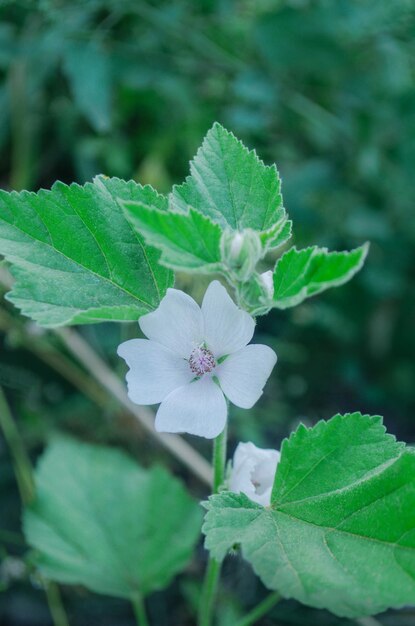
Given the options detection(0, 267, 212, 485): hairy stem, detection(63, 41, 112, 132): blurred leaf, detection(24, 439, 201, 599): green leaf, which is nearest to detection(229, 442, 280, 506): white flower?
detection(24, 439, 201, 599): green leaf

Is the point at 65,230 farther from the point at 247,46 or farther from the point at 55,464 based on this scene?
the point at 247,46

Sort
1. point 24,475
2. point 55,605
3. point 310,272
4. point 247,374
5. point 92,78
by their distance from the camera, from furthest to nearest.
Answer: point 92,78 → point 24,475 → point 55,605 → point 247,374 → point 310,272

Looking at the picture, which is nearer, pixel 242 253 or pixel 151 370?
pixel 242 253

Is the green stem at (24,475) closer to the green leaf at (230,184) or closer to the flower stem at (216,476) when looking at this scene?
the flower stem at (216,476)

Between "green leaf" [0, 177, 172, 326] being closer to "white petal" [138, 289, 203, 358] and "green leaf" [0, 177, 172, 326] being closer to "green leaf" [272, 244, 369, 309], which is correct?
"white petal" [138, 289, 203, 358]

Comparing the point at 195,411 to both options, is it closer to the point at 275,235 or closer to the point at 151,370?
the point at 151,370

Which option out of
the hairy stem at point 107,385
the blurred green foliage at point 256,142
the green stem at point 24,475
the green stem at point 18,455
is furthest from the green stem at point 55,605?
the hairy stem at point 107,385

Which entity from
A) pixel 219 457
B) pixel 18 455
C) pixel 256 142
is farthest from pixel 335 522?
pixel 256 142
